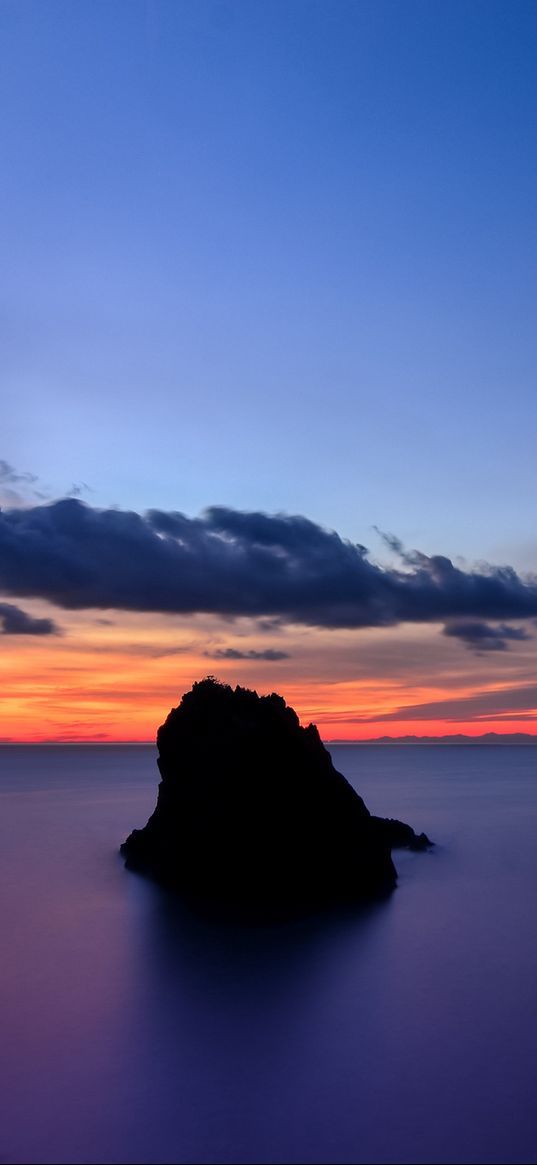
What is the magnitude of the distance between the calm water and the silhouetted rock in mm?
1577

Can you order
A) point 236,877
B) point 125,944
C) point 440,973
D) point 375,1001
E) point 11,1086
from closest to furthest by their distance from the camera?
point 11,1086 < point 375,1001 < point 440,973 < point 125,944 < point 236,877

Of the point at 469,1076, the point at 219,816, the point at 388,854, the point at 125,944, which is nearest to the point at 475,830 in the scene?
the point at 388,854

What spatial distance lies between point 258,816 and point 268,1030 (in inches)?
399

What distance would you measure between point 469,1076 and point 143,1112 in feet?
19.0

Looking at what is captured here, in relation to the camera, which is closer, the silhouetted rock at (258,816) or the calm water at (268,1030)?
the calm water at (268,1030)

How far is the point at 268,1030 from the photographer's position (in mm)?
15789

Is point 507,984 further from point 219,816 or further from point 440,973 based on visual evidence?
point 219,816

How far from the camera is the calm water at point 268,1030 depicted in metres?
11.9

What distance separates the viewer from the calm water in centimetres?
1191

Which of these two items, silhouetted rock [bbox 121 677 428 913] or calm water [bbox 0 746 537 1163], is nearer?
calm water [bbox 0 746 537 1163]

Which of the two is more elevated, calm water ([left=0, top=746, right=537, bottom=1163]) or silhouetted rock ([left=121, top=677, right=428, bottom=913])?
silhouetted rock ([left=121, top=677, right=428, bottom=913])

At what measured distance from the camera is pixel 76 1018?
1692 centimetres

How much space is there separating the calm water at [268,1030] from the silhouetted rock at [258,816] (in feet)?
5.17

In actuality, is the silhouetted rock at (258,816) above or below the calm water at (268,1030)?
above
